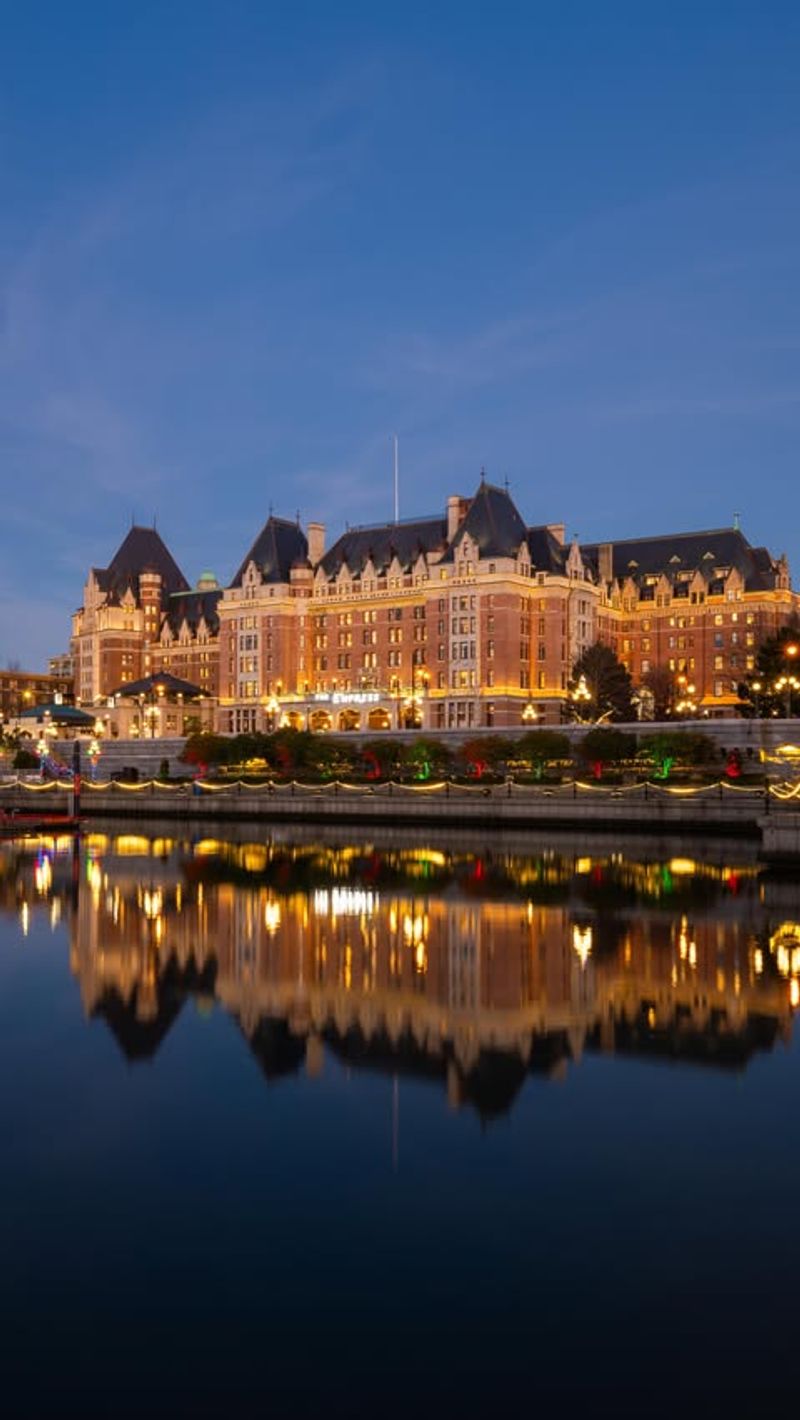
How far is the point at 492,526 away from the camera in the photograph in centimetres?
A: 10562

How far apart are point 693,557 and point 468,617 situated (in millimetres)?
27995

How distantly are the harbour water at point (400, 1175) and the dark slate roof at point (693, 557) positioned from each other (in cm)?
9731

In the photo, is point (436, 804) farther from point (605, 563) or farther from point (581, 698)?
point (605, 563)

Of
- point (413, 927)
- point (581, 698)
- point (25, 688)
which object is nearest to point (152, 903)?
point (413, 927)

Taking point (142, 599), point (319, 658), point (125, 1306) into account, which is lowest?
point (125, 1306)

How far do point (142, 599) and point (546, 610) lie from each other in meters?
61.2

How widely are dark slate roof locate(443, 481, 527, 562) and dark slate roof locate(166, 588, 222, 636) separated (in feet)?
153

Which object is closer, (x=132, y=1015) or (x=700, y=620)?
(x=132, y=1015)

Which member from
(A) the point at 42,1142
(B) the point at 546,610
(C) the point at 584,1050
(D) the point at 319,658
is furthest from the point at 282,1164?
(D) the point at 319,658

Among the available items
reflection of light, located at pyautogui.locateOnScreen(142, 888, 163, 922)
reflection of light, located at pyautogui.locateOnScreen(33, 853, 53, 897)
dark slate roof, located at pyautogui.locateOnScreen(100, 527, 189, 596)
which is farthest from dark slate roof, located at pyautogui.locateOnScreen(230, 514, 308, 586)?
reflection of light, located at pyautogui.locateOnScreen(142, 888, 163, 922)

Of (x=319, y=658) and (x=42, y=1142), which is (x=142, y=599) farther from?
(x=42, y=1142)

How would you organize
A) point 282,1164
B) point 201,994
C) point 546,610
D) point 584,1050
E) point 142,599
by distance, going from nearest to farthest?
point 282,1164, point 584,1050, point 201,994, point 546,610, point 142,599

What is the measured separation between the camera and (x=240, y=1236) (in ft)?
32.2

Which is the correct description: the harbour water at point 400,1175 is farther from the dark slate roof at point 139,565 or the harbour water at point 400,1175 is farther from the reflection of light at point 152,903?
the dark slate roof at point 139,565
